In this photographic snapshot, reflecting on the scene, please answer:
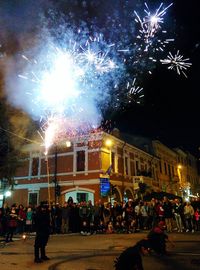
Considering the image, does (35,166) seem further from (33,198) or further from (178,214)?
(178,214)

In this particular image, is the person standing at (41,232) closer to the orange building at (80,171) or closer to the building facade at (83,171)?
the building facade at (83,171)

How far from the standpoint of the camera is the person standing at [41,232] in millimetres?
8961

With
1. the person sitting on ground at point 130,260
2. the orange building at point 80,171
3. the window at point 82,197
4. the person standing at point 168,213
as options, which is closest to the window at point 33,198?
the orange building at point 80,171

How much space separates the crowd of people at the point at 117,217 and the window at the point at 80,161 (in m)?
10.8

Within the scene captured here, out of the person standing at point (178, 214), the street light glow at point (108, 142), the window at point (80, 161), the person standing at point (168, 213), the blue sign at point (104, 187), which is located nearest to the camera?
the person standing at point (178, 214)

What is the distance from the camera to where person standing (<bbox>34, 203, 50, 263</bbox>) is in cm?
896

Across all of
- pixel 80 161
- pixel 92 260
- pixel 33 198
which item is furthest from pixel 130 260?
pixel 33 198

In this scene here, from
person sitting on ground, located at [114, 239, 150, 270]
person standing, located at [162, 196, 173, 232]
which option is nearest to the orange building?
Answer: person standing, located at [162, 196, 173, 232]

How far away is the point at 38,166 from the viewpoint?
33375 mm

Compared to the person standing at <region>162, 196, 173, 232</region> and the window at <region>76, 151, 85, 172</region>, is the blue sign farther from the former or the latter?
the person standing at <region>162, 196, 173, 232</region>

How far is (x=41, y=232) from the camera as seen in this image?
9.11 m

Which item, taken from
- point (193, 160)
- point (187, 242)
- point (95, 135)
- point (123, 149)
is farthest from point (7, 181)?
point (193, 160)

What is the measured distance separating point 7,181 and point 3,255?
1555 centimetres

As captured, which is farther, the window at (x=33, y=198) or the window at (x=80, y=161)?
the window at (x=33, y=198)
